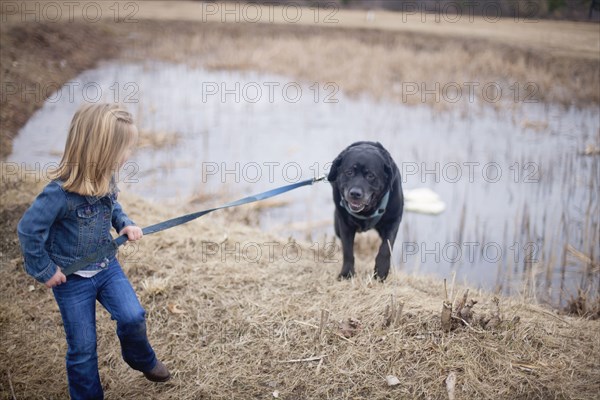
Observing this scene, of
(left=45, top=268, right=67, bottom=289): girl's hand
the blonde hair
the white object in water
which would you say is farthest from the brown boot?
the white object in water

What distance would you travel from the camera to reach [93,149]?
2576mm

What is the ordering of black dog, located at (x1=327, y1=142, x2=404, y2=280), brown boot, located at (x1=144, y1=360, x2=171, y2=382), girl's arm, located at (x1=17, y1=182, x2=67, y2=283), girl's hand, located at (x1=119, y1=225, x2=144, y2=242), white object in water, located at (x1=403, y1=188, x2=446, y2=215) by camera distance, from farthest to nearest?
white object in water, located at (x1=403, y1=188, x2=446, y2=215)
black dog, located at (x1=327, y1=142, x2=404, y2=280)
brown boot, located at (x1=144, y1=360, x2=171, y2=382)
girl's hand, located at (x1=119, y1=225, x2=144, y2=242)
girl's arm, located at (x1=17, y1=182, x2=67, y2=283)

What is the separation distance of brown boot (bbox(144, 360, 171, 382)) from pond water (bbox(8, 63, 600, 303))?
3184 mm

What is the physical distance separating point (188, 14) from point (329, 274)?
54.2 ft

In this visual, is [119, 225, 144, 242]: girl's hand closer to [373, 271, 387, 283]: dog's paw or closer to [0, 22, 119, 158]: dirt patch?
[373, 271, 387, 283]: dog's paw

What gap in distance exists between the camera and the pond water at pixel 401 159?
6082 millimetres

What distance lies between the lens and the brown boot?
3076 millimetres

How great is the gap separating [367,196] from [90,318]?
2.09 m

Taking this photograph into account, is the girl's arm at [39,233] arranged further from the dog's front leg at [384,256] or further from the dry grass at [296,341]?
the dog's front leg at [384,256]

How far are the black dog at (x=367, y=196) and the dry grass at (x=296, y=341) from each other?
28 centimetres

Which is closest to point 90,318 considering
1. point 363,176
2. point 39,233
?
point 39,233

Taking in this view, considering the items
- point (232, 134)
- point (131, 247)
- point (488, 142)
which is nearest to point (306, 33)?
point (232, 134)

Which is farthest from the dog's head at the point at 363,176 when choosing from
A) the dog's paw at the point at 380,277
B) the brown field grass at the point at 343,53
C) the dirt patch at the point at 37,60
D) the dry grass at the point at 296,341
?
the brown field grass at the point at 343,53

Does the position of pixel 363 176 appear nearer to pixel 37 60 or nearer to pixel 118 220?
pixel 118 220
